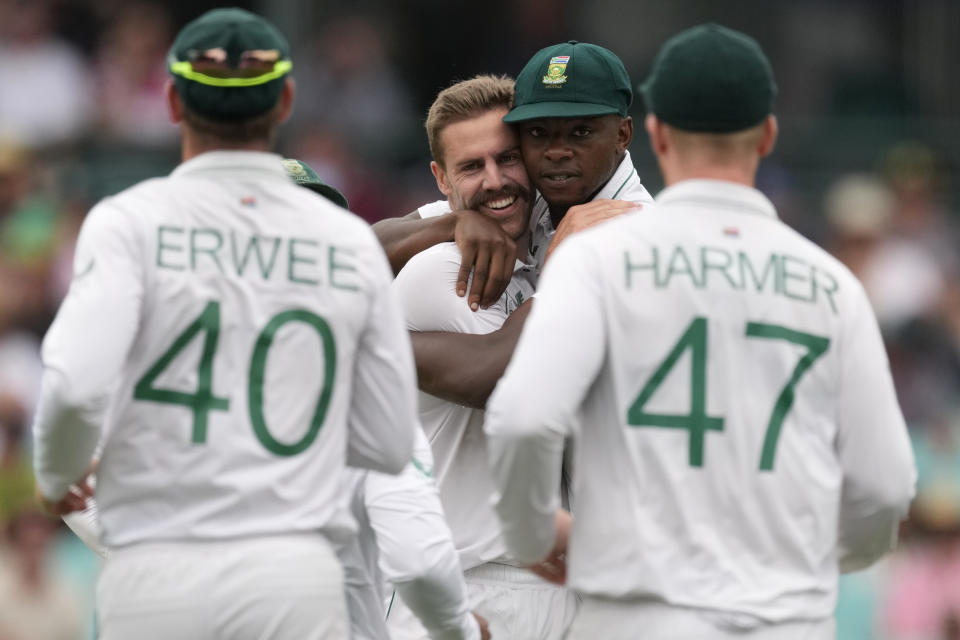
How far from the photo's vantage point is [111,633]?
3.79 m

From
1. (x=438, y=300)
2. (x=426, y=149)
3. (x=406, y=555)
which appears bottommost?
(x=426, y=149)

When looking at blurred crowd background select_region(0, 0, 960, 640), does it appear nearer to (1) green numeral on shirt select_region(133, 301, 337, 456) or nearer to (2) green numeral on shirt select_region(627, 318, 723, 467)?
(1) green numeral on shirt select_region(133, 301, 337, 456)

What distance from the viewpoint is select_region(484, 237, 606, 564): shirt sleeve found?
3.68 metres

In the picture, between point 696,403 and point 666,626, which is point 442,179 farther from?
point 666,626

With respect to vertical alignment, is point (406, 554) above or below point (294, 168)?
below

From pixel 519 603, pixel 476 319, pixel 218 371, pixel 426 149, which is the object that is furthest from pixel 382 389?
pixel 426 149

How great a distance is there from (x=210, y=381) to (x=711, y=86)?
1307 mm

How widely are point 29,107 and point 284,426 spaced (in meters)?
9.24

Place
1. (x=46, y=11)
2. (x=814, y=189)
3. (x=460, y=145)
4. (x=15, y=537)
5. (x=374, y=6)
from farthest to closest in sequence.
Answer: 1. (x=374, y=6)
2. (x=46, y=11)
3. (x=814, y=189)
4. (x=15, y=537)
5. (x=460, y=145)

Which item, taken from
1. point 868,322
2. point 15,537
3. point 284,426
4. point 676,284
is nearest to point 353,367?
point 284,426

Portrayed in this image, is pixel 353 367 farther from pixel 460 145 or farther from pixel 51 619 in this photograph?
pixel 51 619

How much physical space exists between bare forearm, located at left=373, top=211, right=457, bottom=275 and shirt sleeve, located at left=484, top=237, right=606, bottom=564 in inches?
55.6

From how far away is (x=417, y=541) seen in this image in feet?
14.8

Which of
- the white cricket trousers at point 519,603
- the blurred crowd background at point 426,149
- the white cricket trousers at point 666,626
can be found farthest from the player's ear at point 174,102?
the blurred crowd background at point 426,149
